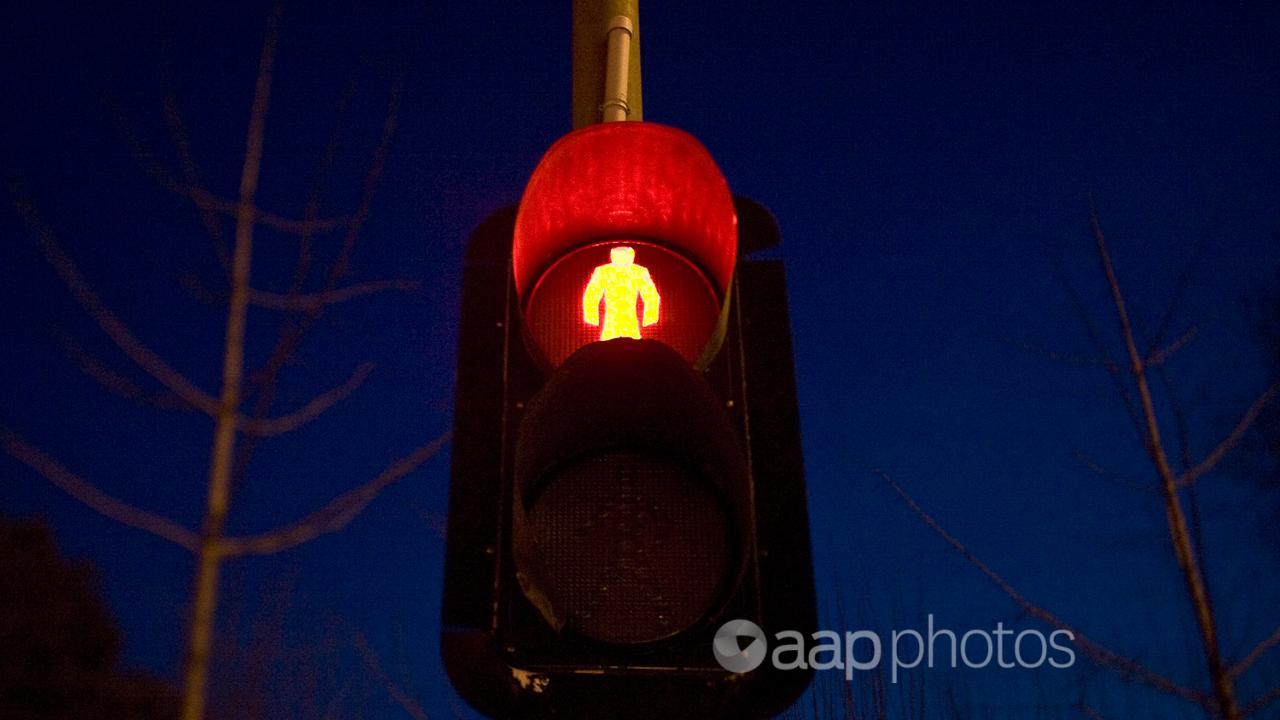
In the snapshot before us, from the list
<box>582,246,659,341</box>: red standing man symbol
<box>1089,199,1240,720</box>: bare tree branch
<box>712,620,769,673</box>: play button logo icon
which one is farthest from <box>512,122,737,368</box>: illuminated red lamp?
<box>1089,199,1240,720</box>: bare tree branch

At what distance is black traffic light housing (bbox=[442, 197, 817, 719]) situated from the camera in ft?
4.47

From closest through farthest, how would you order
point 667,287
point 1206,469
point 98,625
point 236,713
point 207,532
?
point 667,287 → point 207,532 → point 1206,469 → point 236,713 → point 98,625

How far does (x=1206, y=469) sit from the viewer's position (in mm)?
3848

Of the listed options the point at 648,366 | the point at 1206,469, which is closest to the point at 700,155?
the point at 648,366

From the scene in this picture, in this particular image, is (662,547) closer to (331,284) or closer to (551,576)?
(551,576)

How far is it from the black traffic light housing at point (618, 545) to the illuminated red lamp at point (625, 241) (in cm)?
11

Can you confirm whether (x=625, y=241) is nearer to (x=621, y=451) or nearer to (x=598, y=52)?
(x=621, y=451)

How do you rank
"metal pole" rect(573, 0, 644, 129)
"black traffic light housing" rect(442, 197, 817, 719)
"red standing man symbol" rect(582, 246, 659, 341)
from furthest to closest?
"metal pole" rect(573, 0, 644, 129)
"red standing man symbol" rect(582, 246, 659, 341)
"black traffic light housing" rect(442, 197, 817, 719)

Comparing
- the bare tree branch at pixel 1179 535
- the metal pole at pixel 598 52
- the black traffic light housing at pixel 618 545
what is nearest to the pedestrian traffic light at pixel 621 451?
the black traffic light housing at pixel 618 545

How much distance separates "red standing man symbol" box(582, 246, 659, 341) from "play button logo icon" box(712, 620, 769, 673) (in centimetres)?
46

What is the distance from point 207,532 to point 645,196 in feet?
6.94

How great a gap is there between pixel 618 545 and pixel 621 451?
0.13m

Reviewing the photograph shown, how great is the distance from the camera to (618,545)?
53.9 inches

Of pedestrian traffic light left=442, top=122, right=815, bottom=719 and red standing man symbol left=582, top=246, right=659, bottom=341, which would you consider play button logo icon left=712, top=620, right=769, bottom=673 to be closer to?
pedestrian traffic light left=442, top=122, right=815, bottom=719
